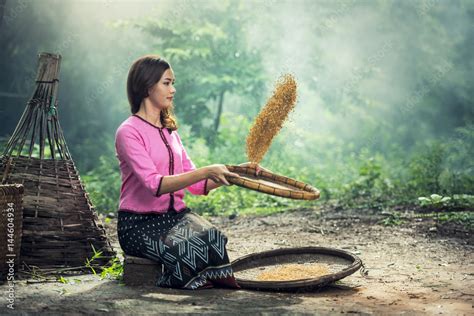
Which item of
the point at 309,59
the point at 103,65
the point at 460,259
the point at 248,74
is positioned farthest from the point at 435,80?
the point at 460,259

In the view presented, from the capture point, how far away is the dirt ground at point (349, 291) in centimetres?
311

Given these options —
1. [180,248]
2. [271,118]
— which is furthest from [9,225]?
[271,118]

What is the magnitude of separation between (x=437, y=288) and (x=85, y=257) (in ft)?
8.65

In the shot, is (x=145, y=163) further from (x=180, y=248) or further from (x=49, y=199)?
(x=49, y=199)

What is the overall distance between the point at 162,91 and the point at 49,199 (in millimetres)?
1319

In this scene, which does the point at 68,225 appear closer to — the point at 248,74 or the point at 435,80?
the point at 248,74

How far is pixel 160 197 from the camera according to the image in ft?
12.3

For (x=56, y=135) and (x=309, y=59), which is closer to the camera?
(x=56, y=135)

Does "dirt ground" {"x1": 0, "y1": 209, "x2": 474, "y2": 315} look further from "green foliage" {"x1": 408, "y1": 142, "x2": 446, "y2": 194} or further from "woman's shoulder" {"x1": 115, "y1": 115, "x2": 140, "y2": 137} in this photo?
"green foliage" {"x1": 408, "y1": 142, "x2": 446, "y2": 194}

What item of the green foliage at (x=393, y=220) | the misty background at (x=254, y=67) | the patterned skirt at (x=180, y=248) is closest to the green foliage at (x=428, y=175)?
the misty background at (x=254, y=67)

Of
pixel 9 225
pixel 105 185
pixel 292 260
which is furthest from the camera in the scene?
pixel 105 185

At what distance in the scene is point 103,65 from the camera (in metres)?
13.8

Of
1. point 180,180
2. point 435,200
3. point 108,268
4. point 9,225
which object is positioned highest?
point 180,180

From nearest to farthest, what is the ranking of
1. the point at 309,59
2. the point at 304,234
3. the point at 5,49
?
the point at 304,234
the point at 5,49
the point at 309,59
